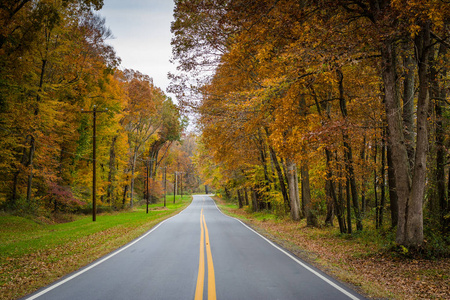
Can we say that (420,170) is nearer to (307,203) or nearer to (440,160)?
(440,160)

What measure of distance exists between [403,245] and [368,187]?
10682mm

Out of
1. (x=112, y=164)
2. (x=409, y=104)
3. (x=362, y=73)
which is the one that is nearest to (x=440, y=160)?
(x=409, y=104)

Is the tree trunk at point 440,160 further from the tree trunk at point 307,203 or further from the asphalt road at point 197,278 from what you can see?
the tree trunk at point 307,203

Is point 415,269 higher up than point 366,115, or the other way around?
point 366,115

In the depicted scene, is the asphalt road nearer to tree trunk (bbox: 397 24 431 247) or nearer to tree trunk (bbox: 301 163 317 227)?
tree trunk (bbox: 397 24 431 247)

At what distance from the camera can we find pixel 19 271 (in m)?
7.11

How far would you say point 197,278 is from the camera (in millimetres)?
5754

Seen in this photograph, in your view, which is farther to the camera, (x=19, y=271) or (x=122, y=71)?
(x=122, y=71)

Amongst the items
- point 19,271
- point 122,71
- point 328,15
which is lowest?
point 19,271

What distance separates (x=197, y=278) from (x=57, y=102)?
18.7 m

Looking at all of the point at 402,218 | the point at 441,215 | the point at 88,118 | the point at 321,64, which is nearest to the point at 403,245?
the point at 402,218

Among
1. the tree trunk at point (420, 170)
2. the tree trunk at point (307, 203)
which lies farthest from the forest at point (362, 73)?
the tree trunk at point (307, 203)

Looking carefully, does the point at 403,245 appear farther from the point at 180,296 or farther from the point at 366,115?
the point at 366,115

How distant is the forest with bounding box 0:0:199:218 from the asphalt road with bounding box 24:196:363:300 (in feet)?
30.3
